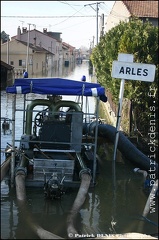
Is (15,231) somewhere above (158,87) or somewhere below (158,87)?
below

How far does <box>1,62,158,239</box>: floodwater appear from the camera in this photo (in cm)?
511

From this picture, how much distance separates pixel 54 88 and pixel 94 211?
2526 mm

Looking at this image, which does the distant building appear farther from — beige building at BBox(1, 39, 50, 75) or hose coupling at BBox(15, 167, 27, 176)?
hose coupling at BBox(15, 167, 27, 176)

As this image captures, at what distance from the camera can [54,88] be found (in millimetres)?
7324

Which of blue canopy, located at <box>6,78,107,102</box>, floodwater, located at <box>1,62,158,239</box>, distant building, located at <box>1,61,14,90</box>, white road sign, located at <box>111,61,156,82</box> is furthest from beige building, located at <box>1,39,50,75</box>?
floodwater, located at <box>1,62,158,239</box>

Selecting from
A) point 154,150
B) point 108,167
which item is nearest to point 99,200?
point 108,167

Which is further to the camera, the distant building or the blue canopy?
the distant building

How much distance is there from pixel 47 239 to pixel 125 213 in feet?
7.62

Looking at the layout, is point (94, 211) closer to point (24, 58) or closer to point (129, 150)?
point (129, 150)

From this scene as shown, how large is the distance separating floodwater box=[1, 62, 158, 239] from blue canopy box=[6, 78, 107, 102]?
197cm

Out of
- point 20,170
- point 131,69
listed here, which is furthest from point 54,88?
point 131,69

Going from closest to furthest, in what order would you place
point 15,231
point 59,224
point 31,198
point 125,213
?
point 15,231
point 59,224
point 125,213
point 31,198

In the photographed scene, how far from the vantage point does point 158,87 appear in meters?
11.6

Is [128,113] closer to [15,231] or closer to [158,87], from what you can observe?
[158,87]
